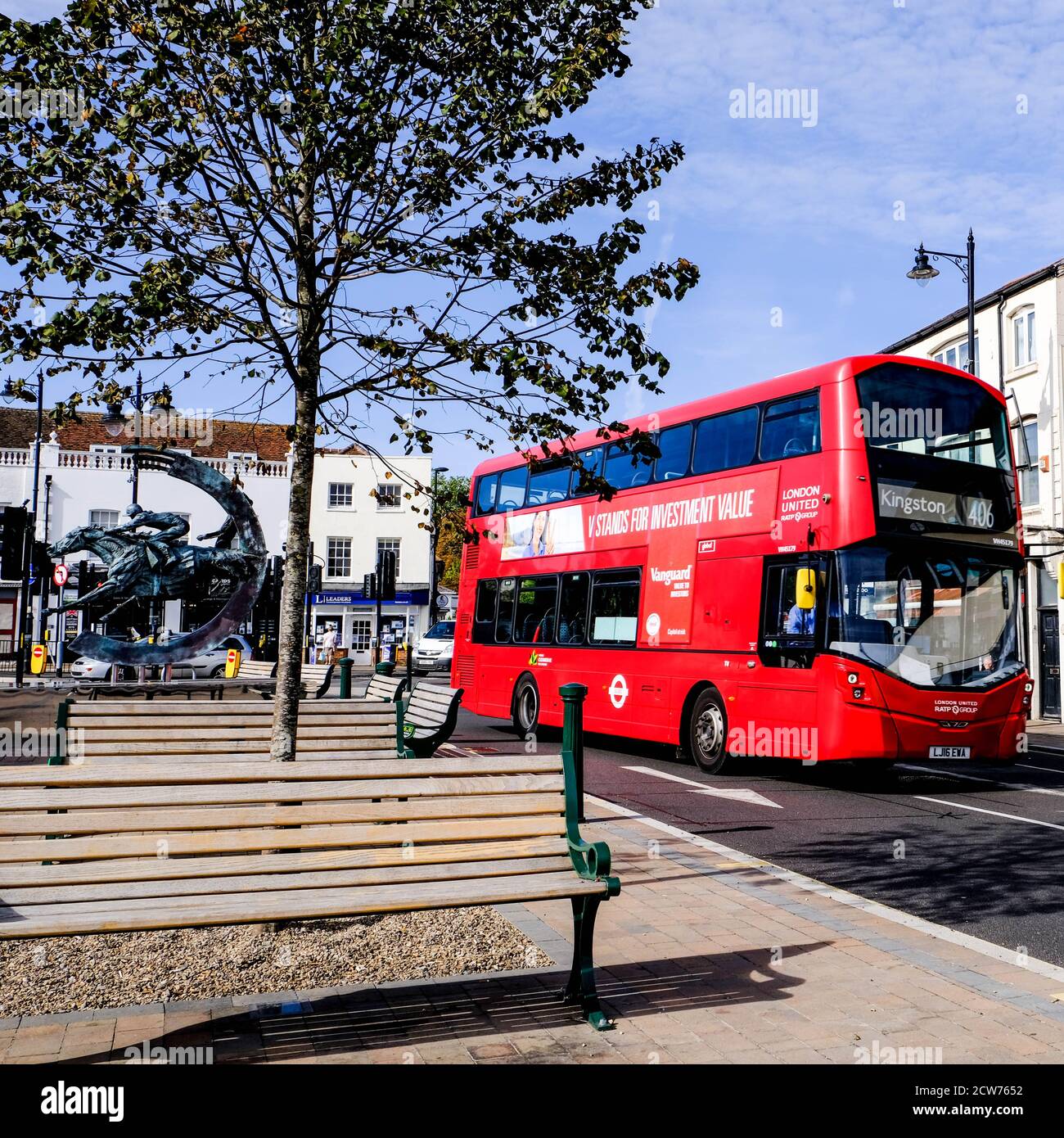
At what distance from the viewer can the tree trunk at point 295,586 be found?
6.06 meters

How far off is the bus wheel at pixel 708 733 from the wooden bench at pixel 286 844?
898 cm

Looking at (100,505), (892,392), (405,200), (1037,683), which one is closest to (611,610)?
(892,392)

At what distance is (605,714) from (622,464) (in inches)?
137

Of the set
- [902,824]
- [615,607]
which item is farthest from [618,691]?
[902,824]

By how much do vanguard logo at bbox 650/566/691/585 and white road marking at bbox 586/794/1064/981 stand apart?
5.00 metres

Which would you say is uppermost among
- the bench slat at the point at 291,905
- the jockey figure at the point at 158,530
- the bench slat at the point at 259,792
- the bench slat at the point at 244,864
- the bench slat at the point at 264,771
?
the jockey figure at the point at 158,530

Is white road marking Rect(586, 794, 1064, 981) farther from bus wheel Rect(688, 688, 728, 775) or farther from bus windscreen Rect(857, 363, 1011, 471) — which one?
Result: bus windscreen Rect(857, 363, 1011, 471)

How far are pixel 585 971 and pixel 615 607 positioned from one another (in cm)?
1172

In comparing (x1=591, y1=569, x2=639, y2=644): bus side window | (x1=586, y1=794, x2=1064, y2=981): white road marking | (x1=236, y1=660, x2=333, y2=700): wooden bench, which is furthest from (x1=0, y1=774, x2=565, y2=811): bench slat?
(x1=236, y1=660, x2=333, y2=700): wooden bench

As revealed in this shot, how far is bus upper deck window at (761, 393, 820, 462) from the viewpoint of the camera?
12812mm

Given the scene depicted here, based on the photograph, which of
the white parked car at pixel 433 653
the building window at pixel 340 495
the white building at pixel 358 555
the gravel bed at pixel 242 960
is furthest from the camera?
the building window at pixel 340 495

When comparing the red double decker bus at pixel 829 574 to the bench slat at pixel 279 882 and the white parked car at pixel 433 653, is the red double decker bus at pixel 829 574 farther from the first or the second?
the white parked car at pixel 433 653

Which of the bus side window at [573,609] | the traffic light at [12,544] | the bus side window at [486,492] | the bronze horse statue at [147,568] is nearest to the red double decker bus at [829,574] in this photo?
the bus side window at [573,609]

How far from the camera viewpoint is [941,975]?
5.40 metres
